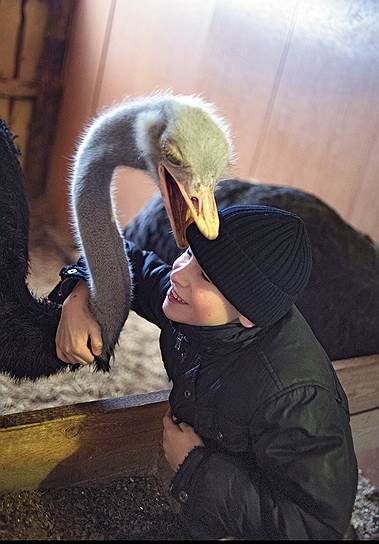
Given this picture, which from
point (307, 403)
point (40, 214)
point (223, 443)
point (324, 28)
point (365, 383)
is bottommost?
point (40, 214)

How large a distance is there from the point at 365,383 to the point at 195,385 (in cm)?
65

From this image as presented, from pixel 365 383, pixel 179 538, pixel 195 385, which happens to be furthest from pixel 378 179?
pixel 179 538

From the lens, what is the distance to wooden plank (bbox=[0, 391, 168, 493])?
1.23m

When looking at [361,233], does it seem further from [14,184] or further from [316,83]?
[14,184]

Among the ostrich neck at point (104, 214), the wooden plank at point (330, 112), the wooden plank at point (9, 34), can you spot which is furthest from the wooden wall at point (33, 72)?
the ostrich neck at point (104, 214)

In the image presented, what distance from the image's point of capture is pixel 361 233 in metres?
2.14

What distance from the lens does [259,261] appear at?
1.09 m

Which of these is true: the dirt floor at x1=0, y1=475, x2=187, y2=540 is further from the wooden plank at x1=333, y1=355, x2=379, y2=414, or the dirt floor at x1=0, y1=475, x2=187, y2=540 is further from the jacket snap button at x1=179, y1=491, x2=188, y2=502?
the wooden plank at x1=333, y1=355, x2=379, y2=414

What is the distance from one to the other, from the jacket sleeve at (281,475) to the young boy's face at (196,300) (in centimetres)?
14

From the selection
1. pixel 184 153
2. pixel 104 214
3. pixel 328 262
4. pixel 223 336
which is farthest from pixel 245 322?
pixel 328 262

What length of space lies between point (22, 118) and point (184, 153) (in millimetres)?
2193

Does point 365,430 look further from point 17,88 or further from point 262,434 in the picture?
point 17,88

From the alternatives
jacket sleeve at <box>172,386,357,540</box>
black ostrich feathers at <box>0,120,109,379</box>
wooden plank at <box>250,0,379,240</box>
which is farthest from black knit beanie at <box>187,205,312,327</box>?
wooden plank at <box>250,0,379,240</box>

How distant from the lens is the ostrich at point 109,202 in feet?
4.25
